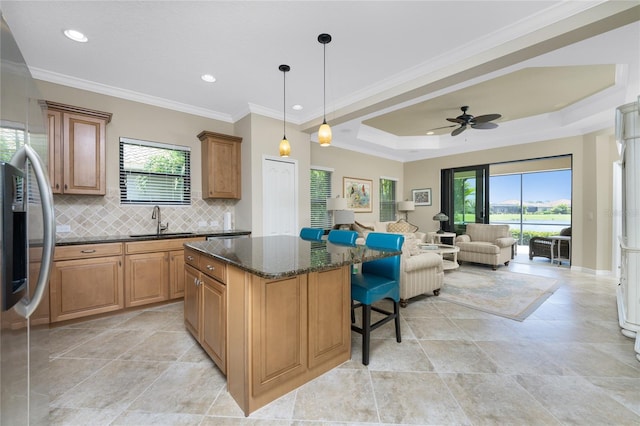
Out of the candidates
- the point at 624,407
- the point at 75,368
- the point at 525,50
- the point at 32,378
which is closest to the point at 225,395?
the point at 32,378

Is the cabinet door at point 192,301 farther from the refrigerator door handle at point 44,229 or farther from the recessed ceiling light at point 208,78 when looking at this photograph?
the recessed ceiling light at point 208,78

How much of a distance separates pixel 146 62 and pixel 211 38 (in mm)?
951

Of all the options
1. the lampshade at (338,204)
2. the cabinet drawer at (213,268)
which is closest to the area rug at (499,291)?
the lampshade at (338,204)

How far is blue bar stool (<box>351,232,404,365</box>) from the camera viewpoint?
2021mm

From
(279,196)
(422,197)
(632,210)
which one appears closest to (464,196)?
(422,197)

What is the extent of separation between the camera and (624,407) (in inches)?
62.3

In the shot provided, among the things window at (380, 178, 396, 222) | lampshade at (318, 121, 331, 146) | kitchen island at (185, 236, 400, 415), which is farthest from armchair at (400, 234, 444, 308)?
window at (380, 178, 396, 222)

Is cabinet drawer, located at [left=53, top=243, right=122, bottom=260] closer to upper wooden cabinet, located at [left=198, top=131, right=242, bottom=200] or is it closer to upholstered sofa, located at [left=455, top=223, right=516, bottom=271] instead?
upper wooden cabinet, located at [left=198, top=131, right=242, bottom=200]

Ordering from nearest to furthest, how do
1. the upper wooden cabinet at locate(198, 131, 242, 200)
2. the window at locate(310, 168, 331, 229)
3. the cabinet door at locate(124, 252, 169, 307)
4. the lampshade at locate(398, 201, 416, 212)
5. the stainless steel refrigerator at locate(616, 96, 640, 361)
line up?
the stainless steel refrigerator at locate(616, 96, 640, 361) < the cabinet door at locate(124, 252, 169, 307) < the upper wooden cabinet at locate(198, 131, 242, 200) < the window at locate(310, 168, 331, 229) < the lampshade at locate(398, 201, 416, 212)

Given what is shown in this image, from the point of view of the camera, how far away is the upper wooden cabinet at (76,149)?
2.79 m

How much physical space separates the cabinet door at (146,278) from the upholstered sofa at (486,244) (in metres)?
5.76

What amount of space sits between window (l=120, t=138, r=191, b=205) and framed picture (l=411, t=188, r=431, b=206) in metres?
6.09

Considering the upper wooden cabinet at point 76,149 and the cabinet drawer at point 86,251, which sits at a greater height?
the upper wooden cabinet at point 76,149

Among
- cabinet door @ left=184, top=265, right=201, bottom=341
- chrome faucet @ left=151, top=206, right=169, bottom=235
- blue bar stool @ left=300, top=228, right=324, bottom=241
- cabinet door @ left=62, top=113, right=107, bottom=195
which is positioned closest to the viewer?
cabinet door @ left=184, top=265, right=201, bottom=341
